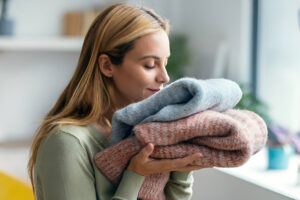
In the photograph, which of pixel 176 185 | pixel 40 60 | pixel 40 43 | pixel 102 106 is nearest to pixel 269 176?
pixel 176 185

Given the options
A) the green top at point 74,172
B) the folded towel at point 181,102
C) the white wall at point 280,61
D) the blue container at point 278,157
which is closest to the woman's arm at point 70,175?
the green top at point 74,172

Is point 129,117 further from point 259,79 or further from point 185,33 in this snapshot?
point 185,33

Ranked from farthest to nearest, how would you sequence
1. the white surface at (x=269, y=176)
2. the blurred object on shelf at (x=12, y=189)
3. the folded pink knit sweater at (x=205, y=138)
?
the blurred object on shelf at (x=12, y=189) → the white surface at (x=269, y=176) → the folded pink knit sweater at (x=205, y=138)

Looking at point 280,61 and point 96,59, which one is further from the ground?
point 96,59

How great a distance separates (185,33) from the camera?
10.7 ft

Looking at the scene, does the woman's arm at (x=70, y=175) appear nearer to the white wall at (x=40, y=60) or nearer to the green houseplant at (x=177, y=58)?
the green houseplant at (x=177, y=58)

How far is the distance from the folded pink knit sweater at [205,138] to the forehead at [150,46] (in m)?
0.23

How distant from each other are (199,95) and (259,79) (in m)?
1.87

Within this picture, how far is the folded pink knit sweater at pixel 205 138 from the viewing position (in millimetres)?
894

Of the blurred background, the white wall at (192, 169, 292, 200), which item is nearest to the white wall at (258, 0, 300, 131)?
the blurred background

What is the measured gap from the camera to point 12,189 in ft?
8.09

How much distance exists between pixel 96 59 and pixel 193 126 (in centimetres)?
39

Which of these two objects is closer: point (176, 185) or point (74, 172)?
point (74, 172)

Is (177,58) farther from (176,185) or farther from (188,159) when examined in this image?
(188,159)
